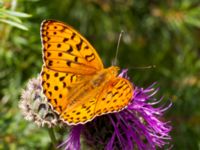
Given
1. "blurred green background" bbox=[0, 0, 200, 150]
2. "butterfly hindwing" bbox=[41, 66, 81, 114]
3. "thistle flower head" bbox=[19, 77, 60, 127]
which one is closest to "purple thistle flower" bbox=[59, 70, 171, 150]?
"thistle flower head" bbox=[19, 77, 60, 127]

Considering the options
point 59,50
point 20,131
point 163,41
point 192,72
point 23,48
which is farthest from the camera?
point 163,41

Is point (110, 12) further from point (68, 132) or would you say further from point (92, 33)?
point (68, 132)

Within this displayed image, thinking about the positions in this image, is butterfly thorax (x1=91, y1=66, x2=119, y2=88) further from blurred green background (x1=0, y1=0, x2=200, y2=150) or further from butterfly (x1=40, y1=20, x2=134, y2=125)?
blurred green background (x1=0, y1=0, x2=200, y2=150)

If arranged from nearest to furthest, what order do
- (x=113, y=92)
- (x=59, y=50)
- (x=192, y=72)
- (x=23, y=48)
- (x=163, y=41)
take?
(x=113, y=92) → (x=59, y=50) → (x=23, y=48) → (x=192, y=72) → (x=163, y=41)

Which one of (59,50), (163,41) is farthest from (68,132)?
(163,41)

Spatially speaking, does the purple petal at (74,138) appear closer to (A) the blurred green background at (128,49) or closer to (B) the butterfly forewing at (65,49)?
(B) the butterfly forewing at (65,49)

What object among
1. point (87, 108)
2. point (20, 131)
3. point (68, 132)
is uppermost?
point (87, 108)
